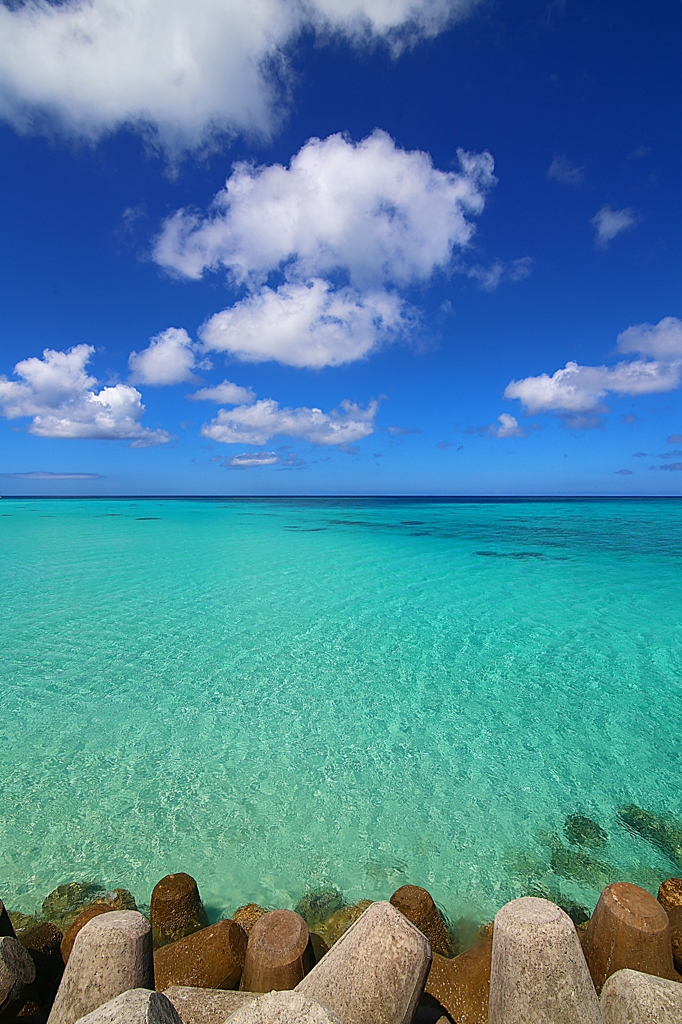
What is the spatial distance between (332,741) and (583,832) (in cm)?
286

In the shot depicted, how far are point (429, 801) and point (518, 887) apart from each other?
1162mm

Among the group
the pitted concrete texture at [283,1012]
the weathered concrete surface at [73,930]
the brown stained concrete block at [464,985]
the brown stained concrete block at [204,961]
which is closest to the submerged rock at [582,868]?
the brown stained concrete block at [464,985]

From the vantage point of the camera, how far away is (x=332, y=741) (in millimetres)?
6078

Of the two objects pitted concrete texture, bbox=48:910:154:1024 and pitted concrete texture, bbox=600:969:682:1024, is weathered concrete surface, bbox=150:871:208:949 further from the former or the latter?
pitted concrete texture, bbox=600:969:682:1024

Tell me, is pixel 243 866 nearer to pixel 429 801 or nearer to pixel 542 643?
pixel 429 801

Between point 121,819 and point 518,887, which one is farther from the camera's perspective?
point 121,819

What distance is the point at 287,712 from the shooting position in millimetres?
6812

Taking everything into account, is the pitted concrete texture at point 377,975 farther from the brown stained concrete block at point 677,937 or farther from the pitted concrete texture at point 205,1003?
the brown stained concrete block at point 677,937

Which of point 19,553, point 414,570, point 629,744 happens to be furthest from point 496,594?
point 19,553

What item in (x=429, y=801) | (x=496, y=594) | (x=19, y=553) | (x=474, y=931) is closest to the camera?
(x=474, y=931)

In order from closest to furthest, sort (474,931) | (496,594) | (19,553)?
(474,931), (496,594), (19,553)

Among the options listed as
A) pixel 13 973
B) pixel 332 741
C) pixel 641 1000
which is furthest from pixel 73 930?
pixel 332 741

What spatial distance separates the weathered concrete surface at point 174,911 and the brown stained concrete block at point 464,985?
168 cm

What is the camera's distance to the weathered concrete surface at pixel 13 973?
2240 mm
